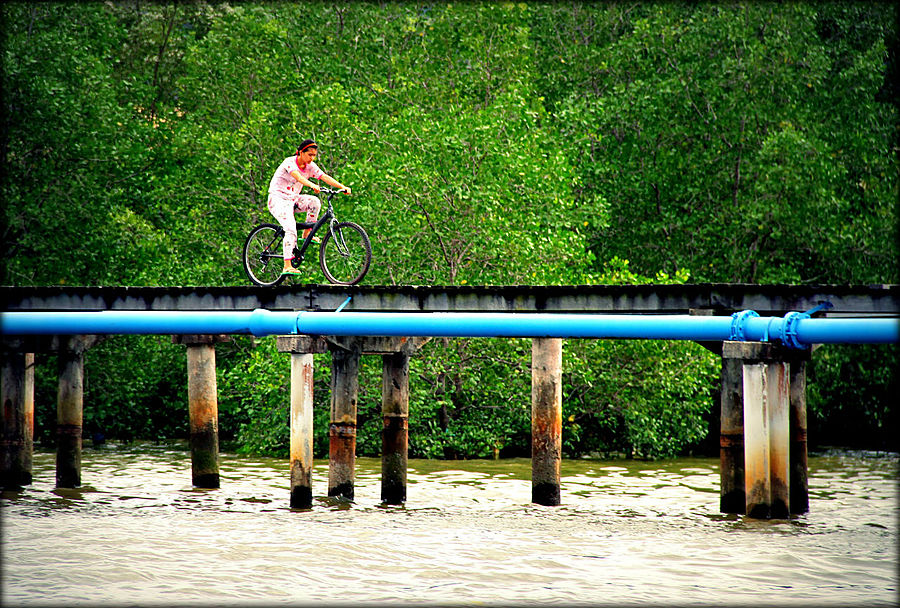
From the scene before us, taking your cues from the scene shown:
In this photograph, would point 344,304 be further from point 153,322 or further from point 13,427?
point 13,427

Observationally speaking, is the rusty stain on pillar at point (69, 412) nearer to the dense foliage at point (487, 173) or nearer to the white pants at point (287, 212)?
the white pants at point (287, 212)

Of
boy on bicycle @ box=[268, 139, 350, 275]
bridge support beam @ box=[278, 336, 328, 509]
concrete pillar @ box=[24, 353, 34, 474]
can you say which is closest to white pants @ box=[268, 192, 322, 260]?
boy on bicycle @ box=[268, 139, 350, 275]

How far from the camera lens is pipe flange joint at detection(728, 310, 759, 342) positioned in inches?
574

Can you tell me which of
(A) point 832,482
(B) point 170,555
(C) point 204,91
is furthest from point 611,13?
(B) point 170,555

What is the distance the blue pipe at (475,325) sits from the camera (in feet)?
45.9

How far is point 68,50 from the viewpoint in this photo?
29.2m

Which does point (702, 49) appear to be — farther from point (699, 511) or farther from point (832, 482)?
point (699, 511)

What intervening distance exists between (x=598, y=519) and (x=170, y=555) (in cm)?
580

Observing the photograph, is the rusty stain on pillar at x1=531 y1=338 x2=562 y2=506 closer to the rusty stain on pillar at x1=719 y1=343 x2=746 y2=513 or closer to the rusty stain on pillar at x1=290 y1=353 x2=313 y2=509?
the rusty stain on pillar at x1=719 y1=343 x2=746 y2=513

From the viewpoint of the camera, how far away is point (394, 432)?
17.5m

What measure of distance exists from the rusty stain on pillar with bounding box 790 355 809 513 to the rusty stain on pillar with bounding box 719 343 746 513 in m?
0.84

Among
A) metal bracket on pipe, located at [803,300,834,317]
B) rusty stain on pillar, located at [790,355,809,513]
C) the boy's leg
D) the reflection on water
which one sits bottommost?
the reflection on water

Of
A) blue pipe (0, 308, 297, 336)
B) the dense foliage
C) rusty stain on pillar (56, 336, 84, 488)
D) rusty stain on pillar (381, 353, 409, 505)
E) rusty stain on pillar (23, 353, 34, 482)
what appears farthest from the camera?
the dense foliage

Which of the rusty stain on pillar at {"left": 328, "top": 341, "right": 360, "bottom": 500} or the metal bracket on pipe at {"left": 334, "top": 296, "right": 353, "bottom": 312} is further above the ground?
the metal bracket on pipe at {"left": 334, "top": 296, "right": 353, "bottom": 312}
